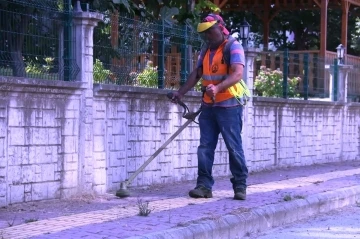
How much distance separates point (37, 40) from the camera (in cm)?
852

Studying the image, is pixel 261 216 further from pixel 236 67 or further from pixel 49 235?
pixel 49 235

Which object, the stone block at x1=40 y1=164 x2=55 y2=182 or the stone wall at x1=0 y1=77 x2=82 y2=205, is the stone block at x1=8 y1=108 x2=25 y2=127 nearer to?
the stone wall at x1=0 y1=77 x2=82 y2=205

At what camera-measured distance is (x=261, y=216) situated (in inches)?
320

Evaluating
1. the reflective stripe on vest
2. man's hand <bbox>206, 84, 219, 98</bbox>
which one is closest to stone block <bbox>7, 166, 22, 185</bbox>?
man's hand <bbox>206, 84, 219, 98</bbox>

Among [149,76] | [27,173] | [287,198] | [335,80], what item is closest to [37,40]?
[27,173]

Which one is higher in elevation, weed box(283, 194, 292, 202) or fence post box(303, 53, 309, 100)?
fence post box(303, 53, 309, 100)

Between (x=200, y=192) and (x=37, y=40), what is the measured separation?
2593 millimetres

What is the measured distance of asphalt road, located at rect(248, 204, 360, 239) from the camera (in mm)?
7850

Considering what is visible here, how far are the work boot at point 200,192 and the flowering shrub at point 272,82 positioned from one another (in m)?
6.11

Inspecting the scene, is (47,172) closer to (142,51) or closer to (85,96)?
(85,96)

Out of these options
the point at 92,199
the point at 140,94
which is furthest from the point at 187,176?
the point at 92,199

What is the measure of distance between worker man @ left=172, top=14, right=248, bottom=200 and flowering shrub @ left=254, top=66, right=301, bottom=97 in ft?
19.5

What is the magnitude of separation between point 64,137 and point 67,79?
0.71m

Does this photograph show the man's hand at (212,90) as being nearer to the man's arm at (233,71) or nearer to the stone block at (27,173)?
the man's arm at (233,71)
